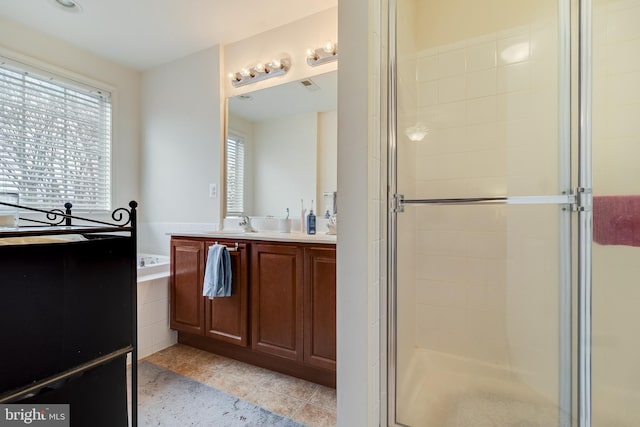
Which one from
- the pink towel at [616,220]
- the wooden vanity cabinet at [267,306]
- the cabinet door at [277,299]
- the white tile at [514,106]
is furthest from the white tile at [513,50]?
the cabinet door at [277,299]

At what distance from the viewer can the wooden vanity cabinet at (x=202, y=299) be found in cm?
200

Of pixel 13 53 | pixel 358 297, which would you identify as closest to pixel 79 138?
pixel 13 53

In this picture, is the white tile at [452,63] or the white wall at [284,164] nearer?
the white tile at [452,63]

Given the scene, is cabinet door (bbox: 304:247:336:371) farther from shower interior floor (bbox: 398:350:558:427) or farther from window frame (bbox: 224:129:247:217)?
window frame (bbox: 224:129:247:217)

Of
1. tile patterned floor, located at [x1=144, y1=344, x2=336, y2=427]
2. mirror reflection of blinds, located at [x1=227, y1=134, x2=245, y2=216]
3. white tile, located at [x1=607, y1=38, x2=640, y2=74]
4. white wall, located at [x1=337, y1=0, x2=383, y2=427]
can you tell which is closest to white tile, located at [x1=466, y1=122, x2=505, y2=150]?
white tile, located at [x1=607, y1=38, x2=640, y2=74]

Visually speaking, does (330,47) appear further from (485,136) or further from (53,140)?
(53,140)

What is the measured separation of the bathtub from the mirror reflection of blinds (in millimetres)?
730

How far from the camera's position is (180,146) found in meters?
2.88

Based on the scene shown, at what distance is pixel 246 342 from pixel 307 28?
7.63 feet

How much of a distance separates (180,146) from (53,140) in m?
0.97

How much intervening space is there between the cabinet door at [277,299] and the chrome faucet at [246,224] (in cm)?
58

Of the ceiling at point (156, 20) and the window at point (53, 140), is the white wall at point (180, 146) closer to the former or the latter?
the ceiling at point (156, 20)

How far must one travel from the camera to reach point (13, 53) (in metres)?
2.32

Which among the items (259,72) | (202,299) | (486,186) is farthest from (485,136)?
(202,299)
